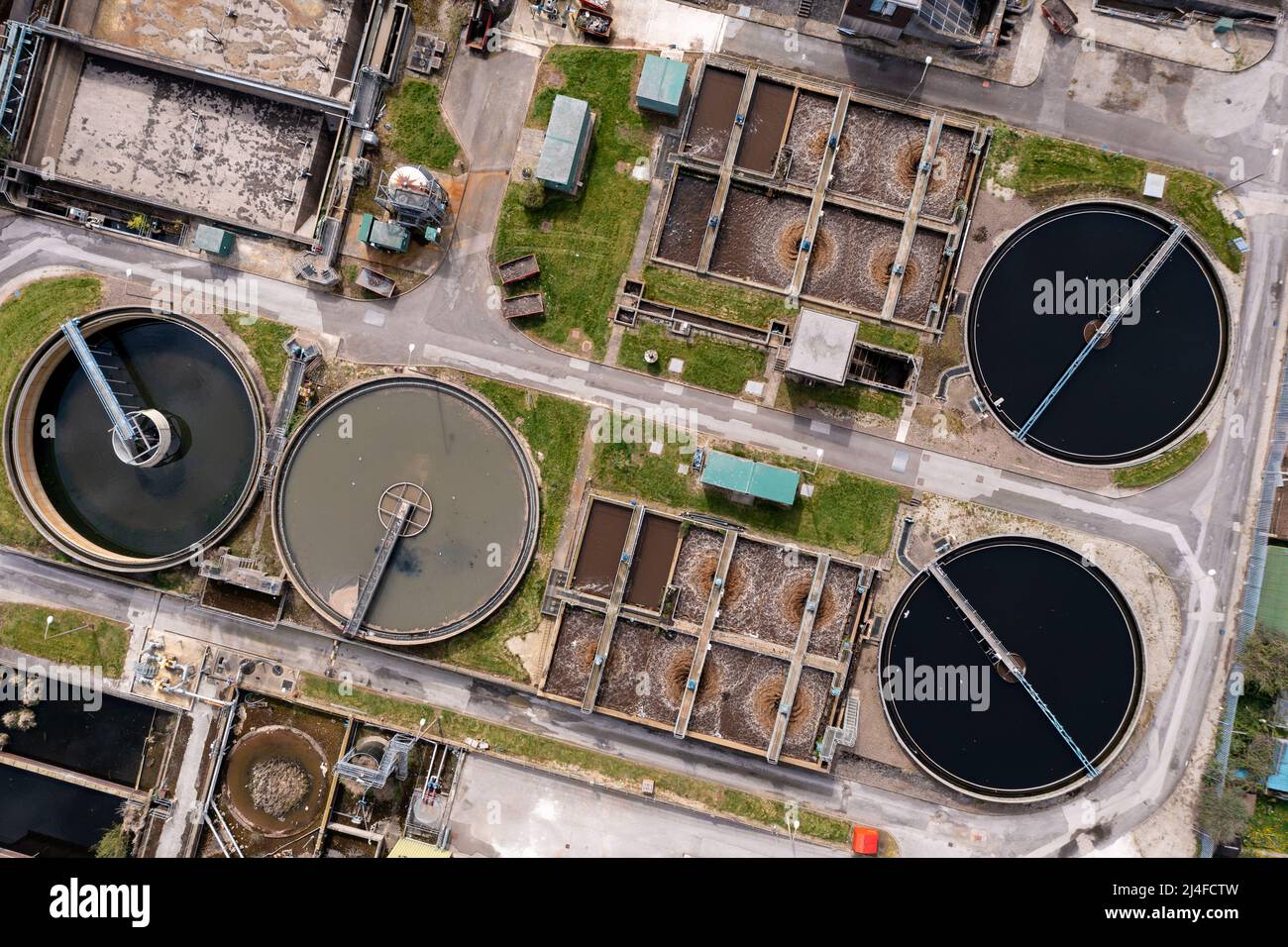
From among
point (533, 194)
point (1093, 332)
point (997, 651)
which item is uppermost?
point (1093, 332)

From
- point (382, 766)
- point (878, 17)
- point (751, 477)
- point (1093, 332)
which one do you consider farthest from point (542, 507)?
point (1093, 332)

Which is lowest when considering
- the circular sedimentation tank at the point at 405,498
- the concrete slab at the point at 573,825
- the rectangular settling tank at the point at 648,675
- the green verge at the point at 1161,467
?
the concrete slab at the point at 573,825

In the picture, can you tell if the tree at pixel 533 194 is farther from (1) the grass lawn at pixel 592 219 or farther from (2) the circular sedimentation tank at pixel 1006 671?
(2) the circular sedimentation tank at pixel 1006 671

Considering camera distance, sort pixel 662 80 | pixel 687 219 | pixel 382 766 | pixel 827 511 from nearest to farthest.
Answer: pixel 382 766
pixel 662 80
pixel 827 511
pixel 687 219

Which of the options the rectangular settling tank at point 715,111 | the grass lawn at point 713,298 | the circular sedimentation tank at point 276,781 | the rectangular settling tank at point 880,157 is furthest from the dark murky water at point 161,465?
the rectangular settling tank at point 880,157

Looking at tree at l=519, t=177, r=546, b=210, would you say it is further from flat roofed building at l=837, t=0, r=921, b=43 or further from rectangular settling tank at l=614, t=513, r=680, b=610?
flat roofed building at l=837, t=0, r=921, b=43

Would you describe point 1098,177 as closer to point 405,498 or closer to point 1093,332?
point 1093,332

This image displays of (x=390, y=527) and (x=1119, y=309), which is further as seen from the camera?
(x=390, y=527)
